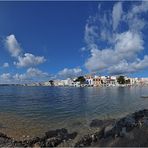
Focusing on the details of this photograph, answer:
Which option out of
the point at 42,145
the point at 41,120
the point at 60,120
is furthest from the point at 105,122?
the point at 42,145

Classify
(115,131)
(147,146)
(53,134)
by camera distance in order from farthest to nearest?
(53,134) → (115,131) → (147,146)

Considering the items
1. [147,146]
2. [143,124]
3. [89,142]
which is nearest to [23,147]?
[89,142]

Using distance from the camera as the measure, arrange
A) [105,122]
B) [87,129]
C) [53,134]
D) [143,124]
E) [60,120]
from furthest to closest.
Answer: [60,120] < [105,122] < [87,129] < [53,134] < [143,124]

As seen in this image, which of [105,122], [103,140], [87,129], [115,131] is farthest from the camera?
[105,122]

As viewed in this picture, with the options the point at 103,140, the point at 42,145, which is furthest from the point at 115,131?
the point at 42,145

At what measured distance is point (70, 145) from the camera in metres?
15.1

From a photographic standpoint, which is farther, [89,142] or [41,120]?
[41,120]

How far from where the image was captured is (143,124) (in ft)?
59.4

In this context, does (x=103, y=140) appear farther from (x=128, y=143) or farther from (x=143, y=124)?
(x=143, y=124)

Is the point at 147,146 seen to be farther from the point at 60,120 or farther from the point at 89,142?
the point at 60,120

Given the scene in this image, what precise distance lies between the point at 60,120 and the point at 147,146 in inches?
672

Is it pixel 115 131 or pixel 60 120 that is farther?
pixel 60 120

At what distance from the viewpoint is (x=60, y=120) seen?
2897 cm

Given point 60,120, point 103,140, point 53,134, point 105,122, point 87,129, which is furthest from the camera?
point 60,120
